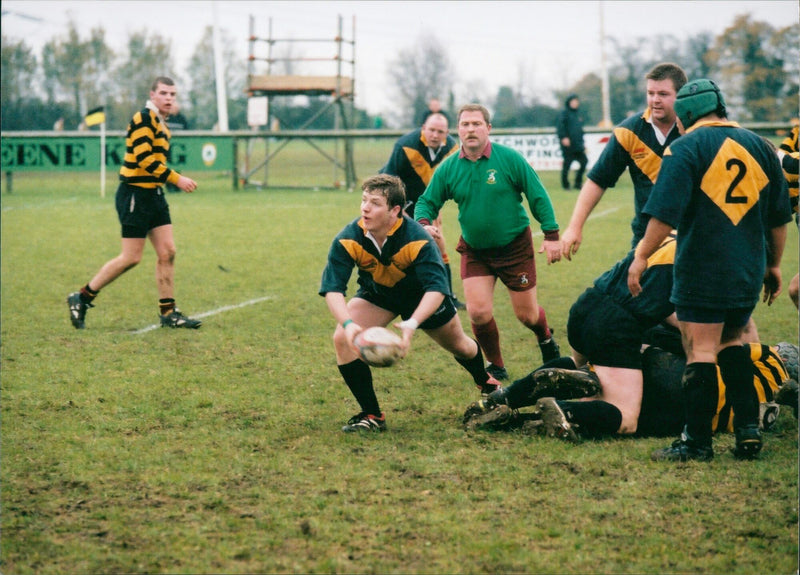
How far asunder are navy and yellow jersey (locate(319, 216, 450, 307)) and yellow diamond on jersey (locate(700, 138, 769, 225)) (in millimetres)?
1549

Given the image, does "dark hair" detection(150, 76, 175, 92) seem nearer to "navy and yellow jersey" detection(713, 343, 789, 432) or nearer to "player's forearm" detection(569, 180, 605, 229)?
"player's forearm" detection(569, 180, 605, 229)

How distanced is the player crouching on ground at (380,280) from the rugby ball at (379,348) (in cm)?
9

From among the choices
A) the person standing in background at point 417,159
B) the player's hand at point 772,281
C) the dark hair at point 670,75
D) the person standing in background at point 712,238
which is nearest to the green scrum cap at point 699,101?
the person standing in background at point 712,238

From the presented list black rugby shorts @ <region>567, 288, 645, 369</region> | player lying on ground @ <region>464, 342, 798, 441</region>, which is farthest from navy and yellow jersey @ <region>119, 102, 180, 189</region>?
black rugby shorts @ <region>567, 288, 645, 369</region>

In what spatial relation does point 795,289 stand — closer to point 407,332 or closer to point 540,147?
point 407,332

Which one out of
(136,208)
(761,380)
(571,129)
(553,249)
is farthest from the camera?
(571,129)

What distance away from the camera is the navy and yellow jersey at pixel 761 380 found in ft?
17.6

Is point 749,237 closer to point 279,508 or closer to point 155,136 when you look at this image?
point 279,508

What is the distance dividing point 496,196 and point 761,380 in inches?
84.8

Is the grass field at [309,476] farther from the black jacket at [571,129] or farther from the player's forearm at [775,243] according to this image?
the black jacket at [571,129]

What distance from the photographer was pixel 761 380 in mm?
5637

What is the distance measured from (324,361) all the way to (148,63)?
4841cm

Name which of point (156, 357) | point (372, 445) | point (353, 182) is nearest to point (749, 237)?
point (372, 445)

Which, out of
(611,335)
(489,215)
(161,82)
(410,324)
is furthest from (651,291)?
(161,82)
